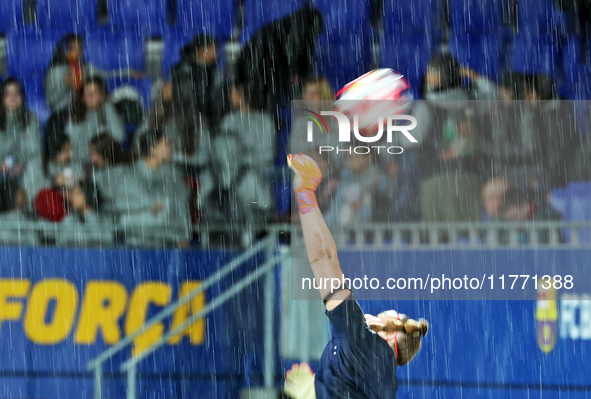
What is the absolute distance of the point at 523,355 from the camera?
13.4 feet

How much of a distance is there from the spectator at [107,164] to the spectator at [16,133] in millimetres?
454

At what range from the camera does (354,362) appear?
391 centimetres

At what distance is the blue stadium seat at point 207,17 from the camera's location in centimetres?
500

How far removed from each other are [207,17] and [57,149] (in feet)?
4.96

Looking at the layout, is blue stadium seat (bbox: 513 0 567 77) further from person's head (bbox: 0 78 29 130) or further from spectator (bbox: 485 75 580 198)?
person's head (bbox: 0 78 29 130)

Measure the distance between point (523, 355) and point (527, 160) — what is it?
4.20 feet

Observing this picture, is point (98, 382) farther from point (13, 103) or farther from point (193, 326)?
point (13, 103)

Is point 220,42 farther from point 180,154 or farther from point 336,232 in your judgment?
point 336,232

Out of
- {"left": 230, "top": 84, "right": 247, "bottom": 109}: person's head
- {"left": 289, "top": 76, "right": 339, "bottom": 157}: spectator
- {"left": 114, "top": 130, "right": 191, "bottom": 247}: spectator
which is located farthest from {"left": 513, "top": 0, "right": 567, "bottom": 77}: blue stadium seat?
{"left": 114, "top": 130, "right": 191, "bottom": 247}: spectator

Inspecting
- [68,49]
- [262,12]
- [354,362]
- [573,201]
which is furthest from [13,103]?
[573,201]

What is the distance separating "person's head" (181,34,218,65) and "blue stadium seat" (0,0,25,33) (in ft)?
4.43

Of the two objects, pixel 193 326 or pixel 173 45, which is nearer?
pixel 193 326

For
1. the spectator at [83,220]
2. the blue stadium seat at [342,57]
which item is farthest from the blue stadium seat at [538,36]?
the spectator at [83,220]

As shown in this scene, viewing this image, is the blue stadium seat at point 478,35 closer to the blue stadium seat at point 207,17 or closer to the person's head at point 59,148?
the blue stadium seat at point 207,17
